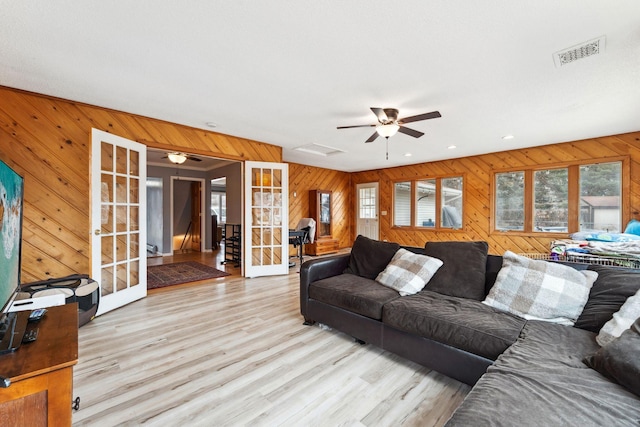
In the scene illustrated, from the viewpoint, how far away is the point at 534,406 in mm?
1035

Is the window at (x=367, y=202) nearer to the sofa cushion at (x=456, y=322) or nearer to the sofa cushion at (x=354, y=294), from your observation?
the sofa cushion at (x=354, y=294)

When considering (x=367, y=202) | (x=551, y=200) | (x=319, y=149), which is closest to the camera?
(x=551, y=200)

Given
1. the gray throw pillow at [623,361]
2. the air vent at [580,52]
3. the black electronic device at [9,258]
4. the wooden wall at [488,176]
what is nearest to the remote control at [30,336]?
the black electronic device at [9,258]

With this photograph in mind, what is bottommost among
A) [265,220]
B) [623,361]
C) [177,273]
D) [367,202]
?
A: [177,273]

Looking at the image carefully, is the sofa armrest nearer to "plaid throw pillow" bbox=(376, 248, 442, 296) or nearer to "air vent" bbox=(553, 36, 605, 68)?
"plaid throw pillow" bbox=(376, 248, 442, 296)

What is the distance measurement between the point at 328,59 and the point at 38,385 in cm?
251

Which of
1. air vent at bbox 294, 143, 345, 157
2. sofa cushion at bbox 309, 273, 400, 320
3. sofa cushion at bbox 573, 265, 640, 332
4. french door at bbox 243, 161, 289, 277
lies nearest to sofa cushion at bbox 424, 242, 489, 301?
sofa cushion at bbox 309, 273, 400, 320

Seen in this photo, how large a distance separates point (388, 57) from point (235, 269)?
15.2 ft

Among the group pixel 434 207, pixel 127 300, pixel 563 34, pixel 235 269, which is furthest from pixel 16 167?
pixel 434 207

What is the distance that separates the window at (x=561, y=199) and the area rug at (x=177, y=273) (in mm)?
5820

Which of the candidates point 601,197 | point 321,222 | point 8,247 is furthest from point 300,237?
point 601,197

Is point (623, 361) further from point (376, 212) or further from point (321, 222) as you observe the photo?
point (376, 212)

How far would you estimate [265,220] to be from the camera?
16.3ft

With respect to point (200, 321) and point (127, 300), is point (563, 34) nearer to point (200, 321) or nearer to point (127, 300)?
point (200, 321)
